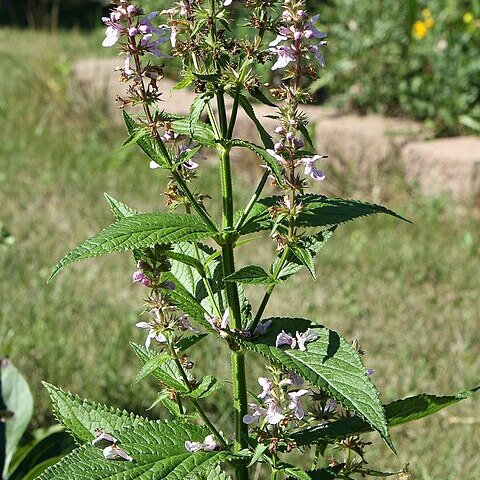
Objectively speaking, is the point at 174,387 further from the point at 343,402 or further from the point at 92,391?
the point at 92,391

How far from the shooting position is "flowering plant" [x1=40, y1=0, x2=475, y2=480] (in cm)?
137

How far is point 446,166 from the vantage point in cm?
484

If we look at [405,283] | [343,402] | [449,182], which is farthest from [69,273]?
[343,402]

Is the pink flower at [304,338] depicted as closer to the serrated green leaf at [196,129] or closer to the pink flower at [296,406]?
the pink flower at [296,406]

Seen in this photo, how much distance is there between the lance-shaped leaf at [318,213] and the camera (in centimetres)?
149

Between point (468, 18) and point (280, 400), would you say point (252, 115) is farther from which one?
point (468, 18)

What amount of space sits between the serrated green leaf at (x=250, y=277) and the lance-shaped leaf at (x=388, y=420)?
0.27m

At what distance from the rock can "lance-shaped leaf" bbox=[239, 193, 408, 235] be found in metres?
3.33

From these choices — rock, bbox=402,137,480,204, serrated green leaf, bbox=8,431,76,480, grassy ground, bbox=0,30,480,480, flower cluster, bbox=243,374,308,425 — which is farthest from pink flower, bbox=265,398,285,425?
rock, bbox=402,137,480,204

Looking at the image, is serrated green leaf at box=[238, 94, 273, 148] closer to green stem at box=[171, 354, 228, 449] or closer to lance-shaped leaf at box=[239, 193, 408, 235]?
lance-shaped leaf at box=[239, 193, 408, 235]

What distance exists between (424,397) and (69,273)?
2.93 m

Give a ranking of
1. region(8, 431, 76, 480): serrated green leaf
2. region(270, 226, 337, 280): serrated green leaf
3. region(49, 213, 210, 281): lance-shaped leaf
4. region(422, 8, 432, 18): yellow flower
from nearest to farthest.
A: region(49, 213, 210, 281): lance-shaped leaf, region(270, 226, 337, 280): serrated green leaf, region(8, 431, 76, 480): serrated green leaf, region(422, 8, 432, 18): yellow flower

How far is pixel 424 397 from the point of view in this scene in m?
1.52

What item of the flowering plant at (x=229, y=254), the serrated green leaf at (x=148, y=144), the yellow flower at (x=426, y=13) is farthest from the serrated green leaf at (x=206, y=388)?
the yellow flower at (x=426, y=13)
